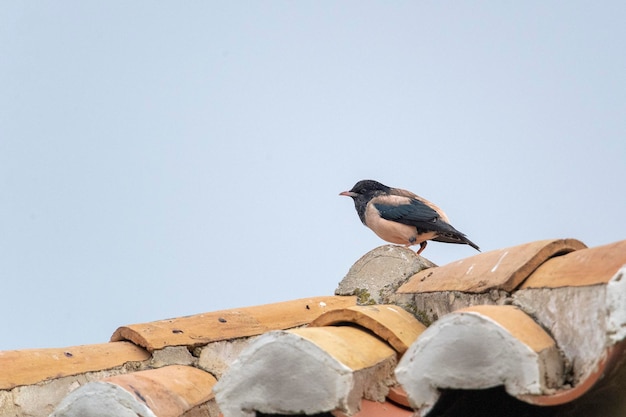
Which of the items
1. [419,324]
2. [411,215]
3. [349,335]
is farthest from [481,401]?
[411,215]

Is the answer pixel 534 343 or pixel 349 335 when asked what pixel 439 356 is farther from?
pixel 349 335

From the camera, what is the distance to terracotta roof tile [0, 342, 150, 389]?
3.77 meters

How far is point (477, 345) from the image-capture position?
2.38m

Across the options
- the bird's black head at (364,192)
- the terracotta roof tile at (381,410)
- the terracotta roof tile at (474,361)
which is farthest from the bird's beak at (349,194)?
the terracotta roof tile at (474,361)

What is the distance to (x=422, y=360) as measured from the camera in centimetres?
243

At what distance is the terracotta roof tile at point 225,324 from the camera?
416 cm

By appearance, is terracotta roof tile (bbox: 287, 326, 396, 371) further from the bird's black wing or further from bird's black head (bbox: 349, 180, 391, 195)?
Result: bird's black head (bbox: 349, 180, 391, 195)

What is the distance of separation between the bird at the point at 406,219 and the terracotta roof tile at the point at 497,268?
5.51m

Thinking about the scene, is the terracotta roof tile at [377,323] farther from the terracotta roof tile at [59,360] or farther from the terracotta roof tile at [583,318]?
the terracotta roof tile at [59,360]

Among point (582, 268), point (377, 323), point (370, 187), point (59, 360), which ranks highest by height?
point (582, 268)

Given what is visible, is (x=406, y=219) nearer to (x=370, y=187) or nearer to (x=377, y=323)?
(x=370, y=187)

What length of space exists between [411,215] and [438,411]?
6.97m

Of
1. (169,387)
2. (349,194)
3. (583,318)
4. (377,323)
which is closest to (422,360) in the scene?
(583,318)

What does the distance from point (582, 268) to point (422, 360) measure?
62 centimetres
